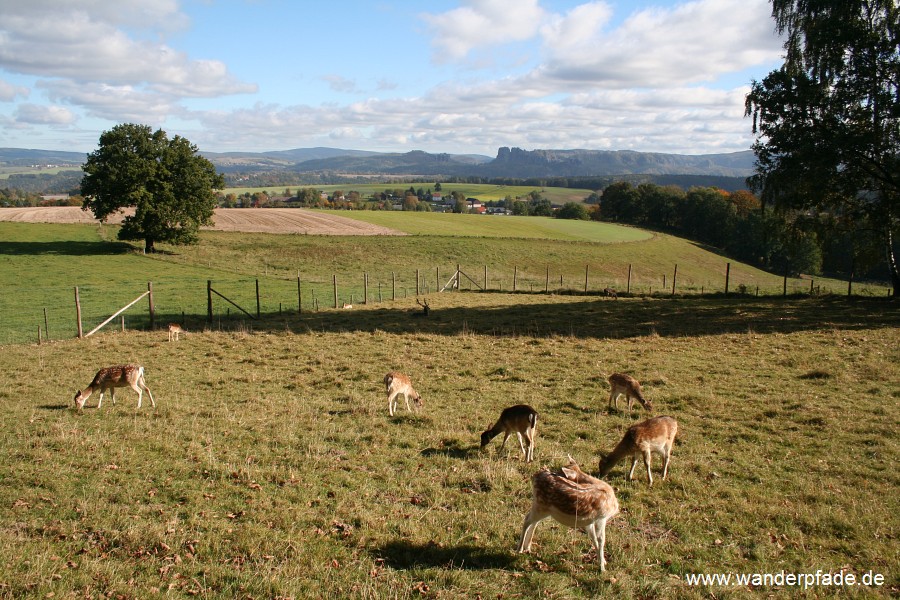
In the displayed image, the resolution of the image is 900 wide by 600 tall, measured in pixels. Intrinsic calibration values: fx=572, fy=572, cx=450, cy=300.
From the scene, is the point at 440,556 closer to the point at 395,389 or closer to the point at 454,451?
the point at 454,451

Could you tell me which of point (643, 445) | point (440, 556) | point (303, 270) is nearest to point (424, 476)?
point (440, 556)

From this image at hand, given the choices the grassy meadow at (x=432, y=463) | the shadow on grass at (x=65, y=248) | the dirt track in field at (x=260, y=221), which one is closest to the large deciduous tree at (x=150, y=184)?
the shadow on grass at (x=65, y=248)

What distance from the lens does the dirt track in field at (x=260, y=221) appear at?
258 feet

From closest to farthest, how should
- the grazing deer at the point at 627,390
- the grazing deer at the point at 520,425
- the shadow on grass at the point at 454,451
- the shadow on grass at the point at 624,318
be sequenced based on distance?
the grazing deer at the point at 520,425
the shadow on grass at the point at 454,451
the grazing deer at the point at 627,390
the shadow on grass at the point at 624,318

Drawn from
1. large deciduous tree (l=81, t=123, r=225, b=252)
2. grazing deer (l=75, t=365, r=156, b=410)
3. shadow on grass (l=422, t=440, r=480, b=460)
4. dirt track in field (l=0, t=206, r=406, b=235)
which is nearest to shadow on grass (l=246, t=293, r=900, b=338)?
grazing deer (l=75, t=365, r=156, b=410)

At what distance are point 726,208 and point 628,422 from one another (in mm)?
105980

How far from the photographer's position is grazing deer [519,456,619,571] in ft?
23.1

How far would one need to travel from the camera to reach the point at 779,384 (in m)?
17.2

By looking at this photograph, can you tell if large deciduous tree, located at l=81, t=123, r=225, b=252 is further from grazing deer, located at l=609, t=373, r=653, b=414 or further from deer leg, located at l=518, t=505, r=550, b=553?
deer leg, located at l=518, t=505, r=550, b=553

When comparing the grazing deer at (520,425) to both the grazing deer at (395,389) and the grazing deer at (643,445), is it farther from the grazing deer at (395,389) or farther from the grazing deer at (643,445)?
the grazing deer at (395,389)

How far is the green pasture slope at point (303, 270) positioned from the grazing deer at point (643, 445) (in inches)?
970

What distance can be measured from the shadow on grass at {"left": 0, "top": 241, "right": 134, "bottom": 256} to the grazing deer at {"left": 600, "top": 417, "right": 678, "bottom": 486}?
204ft

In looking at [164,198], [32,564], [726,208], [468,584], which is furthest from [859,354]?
[726,208]

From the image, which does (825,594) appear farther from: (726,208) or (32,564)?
(726,208)
